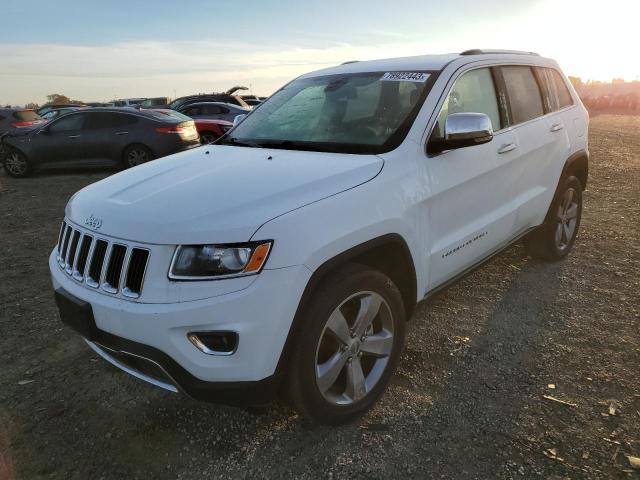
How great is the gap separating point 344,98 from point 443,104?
0.69m

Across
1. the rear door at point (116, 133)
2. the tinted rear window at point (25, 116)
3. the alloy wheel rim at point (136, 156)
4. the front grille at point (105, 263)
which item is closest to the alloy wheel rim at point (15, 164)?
the rear door at point (116, 133)

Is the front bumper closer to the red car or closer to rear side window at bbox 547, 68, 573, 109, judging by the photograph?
rear side window at bbox 547, 68, 573, 109

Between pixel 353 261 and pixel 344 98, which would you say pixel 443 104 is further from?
pixel 353 261

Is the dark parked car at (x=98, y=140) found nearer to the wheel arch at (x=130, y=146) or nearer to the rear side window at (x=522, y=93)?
the wheel arch at (x=130, y=146)

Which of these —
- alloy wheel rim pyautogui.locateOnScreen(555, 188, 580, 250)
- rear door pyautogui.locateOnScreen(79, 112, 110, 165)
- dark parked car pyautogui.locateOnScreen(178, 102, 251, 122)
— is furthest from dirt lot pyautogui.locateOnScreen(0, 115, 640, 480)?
dark parked car pyautogui.locateOnScreen(178, 102, 251, 122)

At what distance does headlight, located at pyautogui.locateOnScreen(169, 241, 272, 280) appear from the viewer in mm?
1990

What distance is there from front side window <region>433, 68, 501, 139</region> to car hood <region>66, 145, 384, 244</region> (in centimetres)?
71

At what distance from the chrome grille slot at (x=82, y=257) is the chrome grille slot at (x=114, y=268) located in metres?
0.23

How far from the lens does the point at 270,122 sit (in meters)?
3.52

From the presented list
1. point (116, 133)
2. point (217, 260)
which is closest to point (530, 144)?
point (217, 260)

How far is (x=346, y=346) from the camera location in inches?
95.5

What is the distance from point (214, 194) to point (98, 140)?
376 inches

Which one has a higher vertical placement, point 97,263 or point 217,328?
point 97,263

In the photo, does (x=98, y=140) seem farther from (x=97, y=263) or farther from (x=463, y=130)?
(x=463, y=130)
